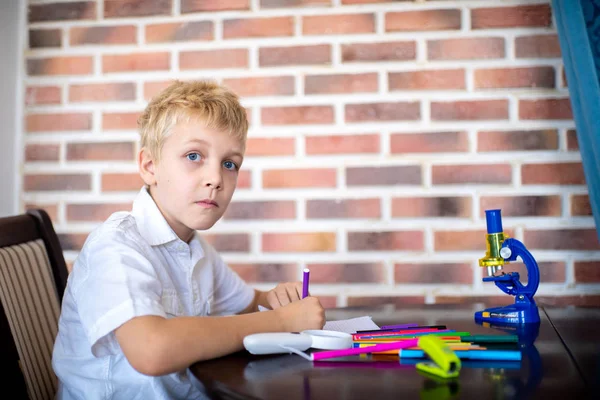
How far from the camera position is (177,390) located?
112 cm

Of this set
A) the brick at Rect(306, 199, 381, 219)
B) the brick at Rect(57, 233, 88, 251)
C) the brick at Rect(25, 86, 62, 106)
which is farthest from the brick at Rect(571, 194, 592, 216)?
the brick at Rect(25, 86, 62, 106)

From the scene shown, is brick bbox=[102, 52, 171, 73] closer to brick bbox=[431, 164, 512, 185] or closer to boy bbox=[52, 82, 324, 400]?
boy bbox=[52, 82, 324, 400]

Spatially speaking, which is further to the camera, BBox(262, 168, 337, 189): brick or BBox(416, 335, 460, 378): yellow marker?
BBox(262, 168, 337, 189): brick

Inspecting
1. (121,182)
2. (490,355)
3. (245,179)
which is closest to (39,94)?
(121,182)

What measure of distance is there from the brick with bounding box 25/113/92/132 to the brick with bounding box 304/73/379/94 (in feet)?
2.24

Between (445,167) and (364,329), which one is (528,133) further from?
(364,329)

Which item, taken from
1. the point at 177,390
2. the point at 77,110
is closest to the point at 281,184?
the point at 77,110

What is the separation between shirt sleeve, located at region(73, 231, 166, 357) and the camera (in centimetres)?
95

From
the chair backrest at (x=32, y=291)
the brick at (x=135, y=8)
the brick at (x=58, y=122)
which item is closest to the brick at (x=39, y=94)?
the brick at (x=58, y=122)

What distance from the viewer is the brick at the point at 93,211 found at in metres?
1.81

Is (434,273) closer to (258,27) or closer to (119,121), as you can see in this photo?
(258,27)

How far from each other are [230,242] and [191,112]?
642mm

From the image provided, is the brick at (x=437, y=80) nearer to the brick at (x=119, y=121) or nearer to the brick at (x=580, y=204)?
the brick at (x=580, y=204)

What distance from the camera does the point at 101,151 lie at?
5.95 feet
